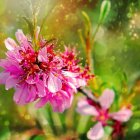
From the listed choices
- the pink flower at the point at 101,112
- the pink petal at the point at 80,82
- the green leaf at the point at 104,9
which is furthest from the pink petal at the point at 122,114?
the green leaf at the point at 104,9

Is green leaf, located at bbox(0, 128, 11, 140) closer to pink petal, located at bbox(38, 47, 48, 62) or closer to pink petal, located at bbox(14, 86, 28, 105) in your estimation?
pink petal, located at bbox(14, 86, 28, 105)

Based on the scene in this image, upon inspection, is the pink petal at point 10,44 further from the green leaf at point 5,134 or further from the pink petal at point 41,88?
the green leaf at point 5,134

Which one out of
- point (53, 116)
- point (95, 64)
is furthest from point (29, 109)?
point (95, 64)

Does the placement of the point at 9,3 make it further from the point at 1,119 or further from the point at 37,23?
the point at 1,119

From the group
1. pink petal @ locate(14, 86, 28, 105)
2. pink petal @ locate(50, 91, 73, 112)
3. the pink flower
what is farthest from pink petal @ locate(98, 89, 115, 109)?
pink petal @ locate(14, 86, 28, 105)

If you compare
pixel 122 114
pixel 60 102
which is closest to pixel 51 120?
pixel 60 102

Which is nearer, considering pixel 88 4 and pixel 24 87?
pixel 24 87

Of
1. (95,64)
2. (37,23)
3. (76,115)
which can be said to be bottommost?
(76,115)
